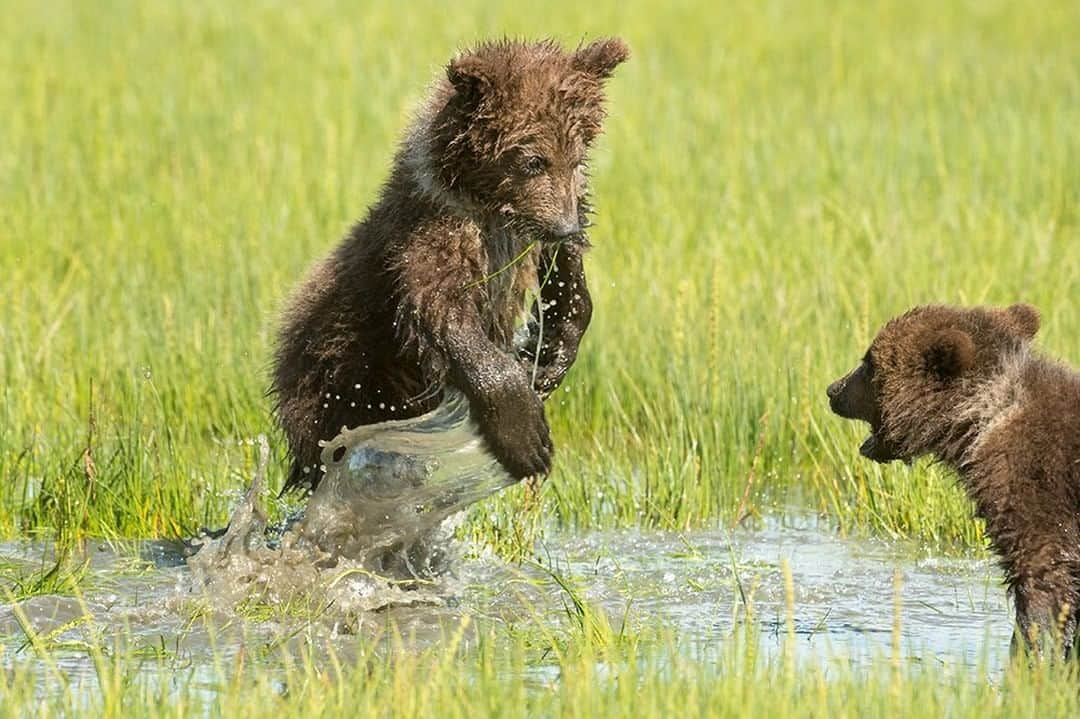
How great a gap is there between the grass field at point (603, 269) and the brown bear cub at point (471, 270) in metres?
0.82

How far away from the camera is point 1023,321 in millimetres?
6406

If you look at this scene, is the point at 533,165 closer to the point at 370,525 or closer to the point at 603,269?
the point at 370,525

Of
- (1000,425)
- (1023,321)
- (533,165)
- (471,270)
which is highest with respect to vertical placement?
(533,165)

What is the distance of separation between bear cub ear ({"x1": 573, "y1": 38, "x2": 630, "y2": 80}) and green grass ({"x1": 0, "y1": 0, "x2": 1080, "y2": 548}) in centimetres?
180

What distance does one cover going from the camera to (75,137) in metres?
13.4

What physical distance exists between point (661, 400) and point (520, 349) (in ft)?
4.96

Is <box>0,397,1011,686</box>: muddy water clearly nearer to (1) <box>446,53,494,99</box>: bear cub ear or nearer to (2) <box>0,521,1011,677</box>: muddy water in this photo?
(2) <box>0,521,1011,677</box>: muddy water

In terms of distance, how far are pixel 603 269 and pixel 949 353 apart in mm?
4751

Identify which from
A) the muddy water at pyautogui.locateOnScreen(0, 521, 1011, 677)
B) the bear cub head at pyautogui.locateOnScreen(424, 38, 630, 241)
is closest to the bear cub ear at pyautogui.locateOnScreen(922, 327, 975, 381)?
the muddy water at pyautogui.locateOnScreen(0, 521, 1011, 677)

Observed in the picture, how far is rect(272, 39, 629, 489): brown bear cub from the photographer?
6715 mm

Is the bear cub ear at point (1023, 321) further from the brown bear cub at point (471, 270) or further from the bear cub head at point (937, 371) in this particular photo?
the brown bear cub at point (471, 270)

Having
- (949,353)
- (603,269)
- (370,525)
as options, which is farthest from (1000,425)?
(603,269)

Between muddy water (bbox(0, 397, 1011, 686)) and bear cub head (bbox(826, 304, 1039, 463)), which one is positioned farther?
muddy water (bbox(0, 397, 1011, 686))

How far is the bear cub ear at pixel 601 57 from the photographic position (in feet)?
22.7
